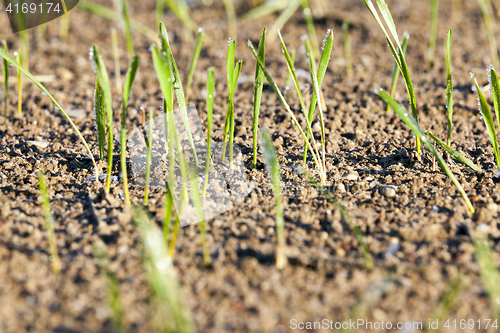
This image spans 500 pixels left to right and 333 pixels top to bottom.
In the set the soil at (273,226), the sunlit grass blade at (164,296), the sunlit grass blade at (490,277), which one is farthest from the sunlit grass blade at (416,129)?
the sunlit grass blade at (164,296)

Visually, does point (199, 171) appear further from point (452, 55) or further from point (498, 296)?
point (452, 55)

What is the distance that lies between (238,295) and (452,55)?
1704mm

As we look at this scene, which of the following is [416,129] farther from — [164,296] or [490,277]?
[164,296]

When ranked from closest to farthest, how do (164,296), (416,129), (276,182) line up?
(164,296), (276,182), (416,129)

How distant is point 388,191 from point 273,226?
32 cm

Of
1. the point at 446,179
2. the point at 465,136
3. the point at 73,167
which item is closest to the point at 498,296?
the point at 446,179

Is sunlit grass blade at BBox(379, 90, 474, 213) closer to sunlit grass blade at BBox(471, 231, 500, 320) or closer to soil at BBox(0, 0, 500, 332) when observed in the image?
soil at BBox(0, 0, 500, 332)

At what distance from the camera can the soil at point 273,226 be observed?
772 millimetres

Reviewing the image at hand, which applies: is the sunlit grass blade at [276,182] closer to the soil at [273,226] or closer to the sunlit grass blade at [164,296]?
the soil at [273,226]

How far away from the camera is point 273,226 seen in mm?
965

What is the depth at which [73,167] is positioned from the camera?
1217 mm

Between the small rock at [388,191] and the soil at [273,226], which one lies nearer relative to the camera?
the soil at [273,226]

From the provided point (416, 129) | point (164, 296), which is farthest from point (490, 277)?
point (164, 296)

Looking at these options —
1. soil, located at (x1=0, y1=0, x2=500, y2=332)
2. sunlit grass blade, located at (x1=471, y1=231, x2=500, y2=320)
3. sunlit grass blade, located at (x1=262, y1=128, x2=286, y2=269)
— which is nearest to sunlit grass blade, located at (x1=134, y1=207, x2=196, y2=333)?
soil, located at (x1=0, y1=0, x2=500, y2=332)
